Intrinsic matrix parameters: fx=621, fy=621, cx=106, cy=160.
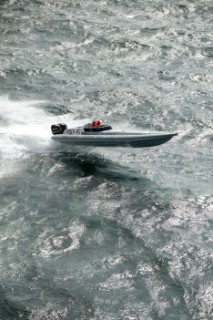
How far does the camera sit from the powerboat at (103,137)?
6156cm

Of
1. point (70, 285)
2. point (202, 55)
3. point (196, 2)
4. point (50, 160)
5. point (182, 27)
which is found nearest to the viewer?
point (70, 285)

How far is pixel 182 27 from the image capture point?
95.4 meters

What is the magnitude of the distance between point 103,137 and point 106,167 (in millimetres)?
3133

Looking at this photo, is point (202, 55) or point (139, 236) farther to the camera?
point (202, 55)

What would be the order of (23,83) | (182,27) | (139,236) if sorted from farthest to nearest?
(182,27)
(23,83)
(139,236)

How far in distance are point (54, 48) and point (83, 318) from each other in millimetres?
54994

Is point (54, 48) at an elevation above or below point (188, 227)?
→ above

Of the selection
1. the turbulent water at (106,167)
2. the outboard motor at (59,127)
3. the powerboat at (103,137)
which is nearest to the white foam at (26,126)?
the turbulent water at (106,167)

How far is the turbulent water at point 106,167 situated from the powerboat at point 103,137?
5.07 ft

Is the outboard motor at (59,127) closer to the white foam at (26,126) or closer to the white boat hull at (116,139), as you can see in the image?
the white boat hull at (116,139)

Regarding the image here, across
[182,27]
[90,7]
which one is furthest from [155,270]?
[90,7]

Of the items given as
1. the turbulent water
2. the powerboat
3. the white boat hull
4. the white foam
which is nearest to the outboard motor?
the powerboat

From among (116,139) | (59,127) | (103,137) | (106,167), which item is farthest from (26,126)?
(106,167)

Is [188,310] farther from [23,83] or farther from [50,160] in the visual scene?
[23,83]
